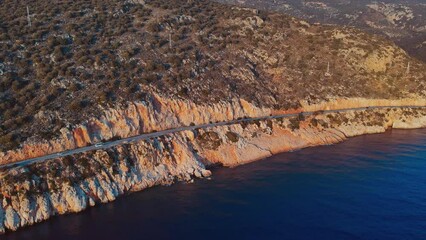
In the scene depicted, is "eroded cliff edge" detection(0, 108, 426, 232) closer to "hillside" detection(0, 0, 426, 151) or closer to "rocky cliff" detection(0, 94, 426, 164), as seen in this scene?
"rocky cliff" detection(0, 94, 426, 164)

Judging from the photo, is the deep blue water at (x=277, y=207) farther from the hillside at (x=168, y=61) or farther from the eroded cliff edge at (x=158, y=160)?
the hillside at (x=168, y=61)

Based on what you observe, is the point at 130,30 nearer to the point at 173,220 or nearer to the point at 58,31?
the point at 58,31

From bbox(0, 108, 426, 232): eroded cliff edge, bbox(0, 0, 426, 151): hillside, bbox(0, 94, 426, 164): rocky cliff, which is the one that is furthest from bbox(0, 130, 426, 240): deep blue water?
bbox(0, 0, 426, 151): hillside

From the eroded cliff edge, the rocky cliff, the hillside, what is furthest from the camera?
the hillside

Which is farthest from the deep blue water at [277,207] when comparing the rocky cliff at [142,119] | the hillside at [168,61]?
the hillside at [168,61]

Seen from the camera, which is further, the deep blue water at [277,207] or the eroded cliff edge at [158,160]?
the eroded cliff edge at [158,160]

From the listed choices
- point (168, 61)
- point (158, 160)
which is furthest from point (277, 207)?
point (168, 61)
